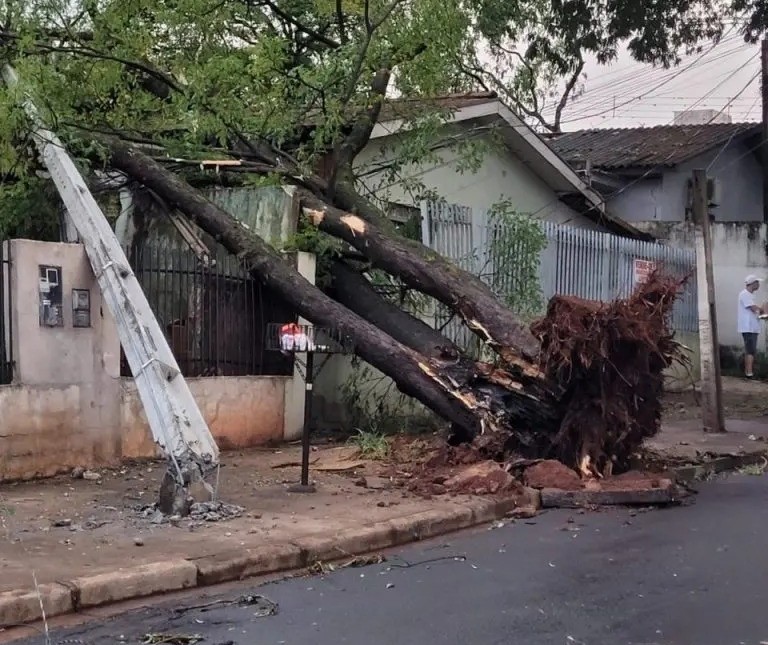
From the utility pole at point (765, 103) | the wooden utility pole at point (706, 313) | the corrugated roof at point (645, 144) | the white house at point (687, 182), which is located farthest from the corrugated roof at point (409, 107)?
the utility pole at point (765, 103)

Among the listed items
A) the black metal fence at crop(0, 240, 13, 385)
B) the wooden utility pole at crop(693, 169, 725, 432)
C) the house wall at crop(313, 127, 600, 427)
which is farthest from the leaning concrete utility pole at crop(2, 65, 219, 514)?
the wooden utility pole at crop(693, 169, 725, 432)

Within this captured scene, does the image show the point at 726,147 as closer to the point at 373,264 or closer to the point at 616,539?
the point at 373,264

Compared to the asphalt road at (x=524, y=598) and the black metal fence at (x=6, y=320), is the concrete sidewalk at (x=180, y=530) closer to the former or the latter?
the asphalt road at (x=524, y=598)

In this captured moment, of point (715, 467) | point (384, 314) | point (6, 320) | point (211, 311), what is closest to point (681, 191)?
point (715, 467)

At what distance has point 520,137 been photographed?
17.1 metres

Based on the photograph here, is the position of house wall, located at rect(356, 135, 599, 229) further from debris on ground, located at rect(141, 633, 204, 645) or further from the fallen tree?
debris on ground, located at rect(141, 633, 204, 645)

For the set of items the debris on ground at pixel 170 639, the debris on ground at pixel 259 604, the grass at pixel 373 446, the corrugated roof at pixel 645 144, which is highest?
the corrugated roof at pixel 645 144

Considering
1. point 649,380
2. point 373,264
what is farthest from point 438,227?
point 649,380

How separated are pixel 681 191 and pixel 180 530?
57.6 feet

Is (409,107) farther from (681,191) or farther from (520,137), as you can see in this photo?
(681,191)

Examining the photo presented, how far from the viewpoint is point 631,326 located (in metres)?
8.68

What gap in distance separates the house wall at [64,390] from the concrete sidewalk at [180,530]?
0.84 feet

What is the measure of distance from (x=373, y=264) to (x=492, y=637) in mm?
6883

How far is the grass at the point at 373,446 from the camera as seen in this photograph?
408 inches
